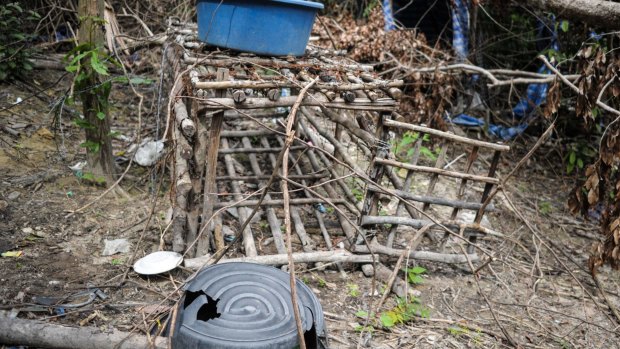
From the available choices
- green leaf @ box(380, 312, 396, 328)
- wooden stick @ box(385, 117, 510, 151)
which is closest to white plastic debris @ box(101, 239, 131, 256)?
green leaf @ box(380, 312, 396, 328)

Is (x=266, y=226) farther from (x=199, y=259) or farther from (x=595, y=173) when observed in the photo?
(x=595, y=173)

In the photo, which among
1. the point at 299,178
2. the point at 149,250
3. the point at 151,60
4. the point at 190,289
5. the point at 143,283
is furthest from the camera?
the point at 151,60

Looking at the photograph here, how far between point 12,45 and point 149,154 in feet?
6.71

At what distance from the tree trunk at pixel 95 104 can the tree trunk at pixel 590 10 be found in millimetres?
3798

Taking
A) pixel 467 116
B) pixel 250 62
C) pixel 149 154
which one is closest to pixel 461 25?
pixel 467 116

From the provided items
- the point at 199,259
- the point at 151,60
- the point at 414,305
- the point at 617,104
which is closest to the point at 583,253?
the point at 617,104

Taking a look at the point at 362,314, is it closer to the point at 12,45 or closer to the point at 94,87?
the point at 94,87

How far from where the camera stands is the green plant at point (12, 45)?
4824 millimetres

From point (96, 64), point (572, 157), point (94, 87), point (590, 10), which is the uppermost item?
point (590, 10)

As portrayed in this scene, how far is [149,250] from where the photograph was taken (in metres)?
3.45

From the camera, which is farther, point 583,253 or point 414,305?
point 583,253

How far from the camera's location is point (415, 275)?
3.66 m

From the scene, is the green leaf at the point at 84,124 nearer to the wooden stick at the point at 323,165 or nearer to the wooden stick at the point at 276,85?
the wooden stick at the point at 276,85

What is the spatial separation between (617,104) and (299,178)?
323cm
